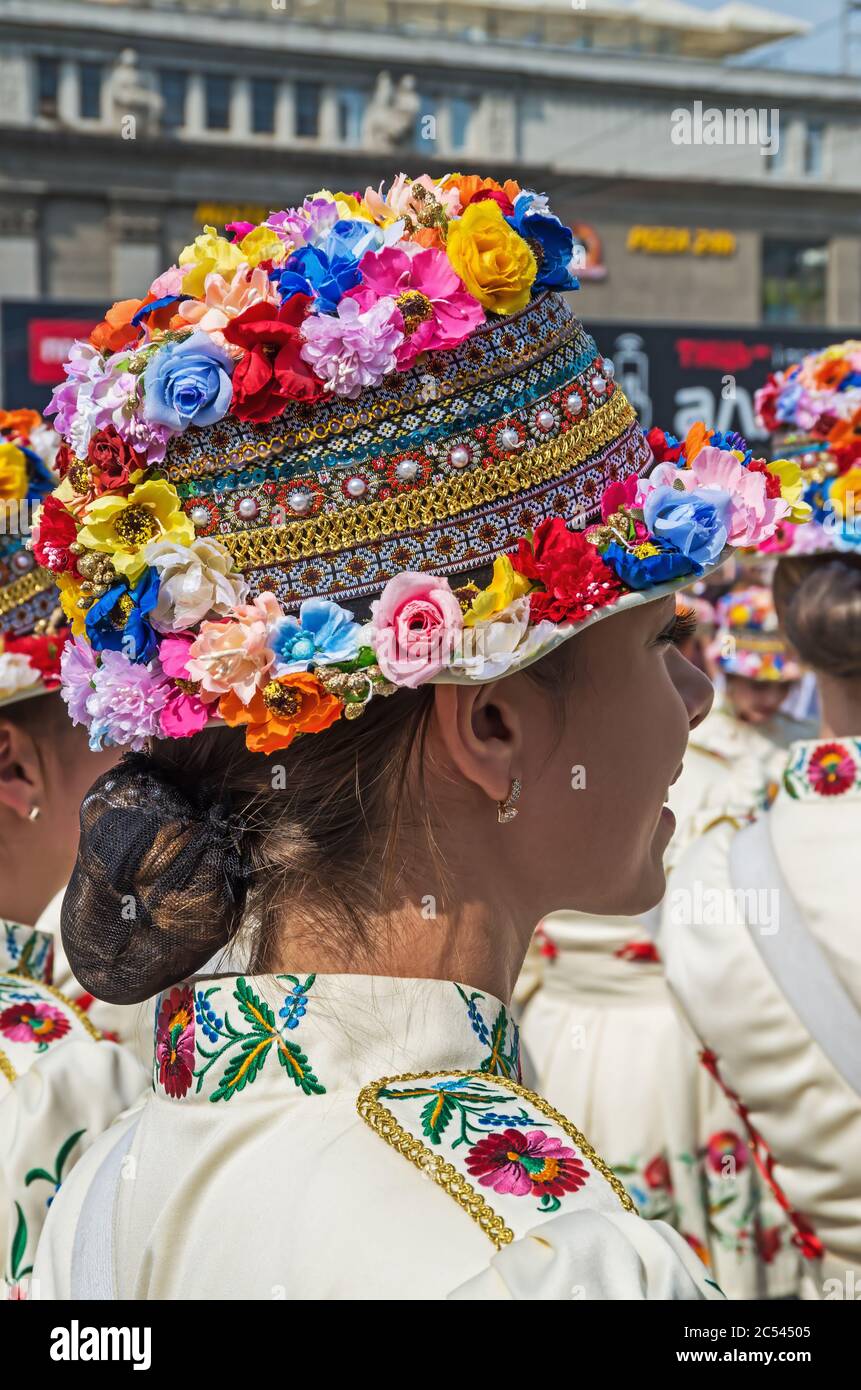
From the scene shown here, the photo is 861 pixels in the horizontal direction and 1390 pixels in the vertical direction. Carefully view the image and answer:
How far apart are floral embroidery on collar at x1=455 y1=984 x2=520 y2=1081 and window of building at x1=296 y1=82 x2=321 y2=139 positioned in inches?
846

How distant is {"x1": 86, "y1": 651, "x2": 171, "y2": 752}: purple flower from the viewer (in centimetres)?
141

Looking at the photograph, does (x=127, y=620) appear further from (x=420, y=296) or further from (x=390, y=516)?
(x=420, y=296)

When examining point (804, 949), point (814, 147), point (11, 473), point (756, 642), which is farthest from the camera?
point (814, 147)

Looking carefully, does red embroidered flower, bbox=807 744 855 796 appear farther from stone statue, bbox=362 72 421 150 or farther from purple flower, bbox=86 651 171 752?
stone statue, bbox=362 72 421 150

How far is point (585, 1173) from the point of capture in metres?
1.16

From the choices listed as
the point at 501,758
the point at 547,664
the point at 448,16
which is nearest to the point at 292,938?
the point at 501,758

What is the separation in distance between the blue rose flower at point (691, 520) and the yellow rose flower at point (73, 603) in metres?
0.59

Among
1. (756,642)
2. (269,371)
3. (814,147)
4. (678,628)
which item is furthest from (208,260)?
(814,147)

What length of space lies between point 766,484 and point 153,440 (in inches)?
25.2

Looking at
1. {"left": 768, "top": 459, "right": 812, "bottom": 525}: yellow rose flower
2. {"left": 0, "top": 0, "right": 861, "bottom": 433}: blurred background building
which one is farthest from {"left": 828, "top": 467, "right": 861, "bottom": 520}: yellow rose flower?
{"left": 0, "top": 0, "right": 861, "bottom": 433}: blurred background building

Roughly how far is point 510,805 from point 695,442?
449 millimetres

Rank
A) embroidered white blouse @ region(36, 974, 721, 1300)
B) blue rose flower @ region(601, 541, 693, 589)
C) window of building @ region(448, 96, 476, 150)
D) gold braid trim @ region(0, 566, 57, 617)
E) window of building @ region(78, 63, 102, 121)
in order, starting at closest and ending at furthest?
embroidered white blouse @ region(36, 974, 721, 1300) → blue rose flower @ region(601, 541, 693, 589) → gold braid trim @ region(0, 566, 57, 617) → window of building @ region(78, 63, 102, 121) → window of building @ region(448, 96, 476, 150)

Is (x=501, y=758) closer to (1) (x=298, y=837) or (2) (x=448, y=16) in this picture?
(1) (x=298, y=837)

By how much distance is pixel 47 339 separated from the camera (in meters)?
9.07
